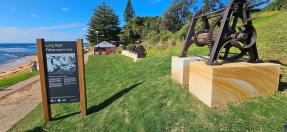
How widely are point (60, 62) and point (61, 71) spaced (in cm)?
21

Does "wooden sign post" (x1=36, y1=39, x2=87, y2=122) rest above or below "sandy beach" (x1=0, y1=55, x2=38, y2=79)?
above

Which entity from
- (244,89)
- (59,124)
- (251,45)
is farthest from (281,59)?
(59,124)

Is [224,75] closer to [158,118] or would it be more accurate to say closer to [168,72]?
[158,118]

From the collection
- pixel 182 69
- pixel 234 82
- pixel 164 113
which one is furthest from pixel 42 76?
pixel 234 82

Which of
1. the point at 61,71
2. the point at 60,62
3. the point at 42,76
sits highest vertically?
the point at 60,62

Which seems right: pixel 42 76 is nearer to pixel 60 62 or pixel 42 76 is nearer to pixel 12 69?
pixel 60 62

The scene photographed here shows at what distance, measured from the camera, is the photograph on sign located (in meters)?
3.48

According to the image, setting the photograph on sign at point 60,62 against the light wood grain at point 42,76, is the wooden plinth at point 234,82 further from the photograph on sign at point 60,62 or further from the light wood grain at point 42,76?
the light wood grain at point 42,76

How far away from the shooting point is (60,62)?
349 centimetres

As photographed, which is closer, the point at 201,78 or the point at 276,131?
the point at 276,131

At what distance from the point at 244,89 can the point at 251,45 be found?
87 centimetres

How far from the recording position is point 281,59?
4.15m

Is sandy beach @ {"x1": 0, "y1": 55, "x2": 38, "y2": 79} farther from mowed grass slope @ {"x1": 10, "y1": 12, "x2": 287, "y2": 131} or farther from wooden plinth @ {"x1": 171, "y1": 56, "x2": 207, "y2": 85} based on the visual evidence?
wooden plinth @ {"x1": 171, "y1": 56, "x2": 207, "y2": 85}

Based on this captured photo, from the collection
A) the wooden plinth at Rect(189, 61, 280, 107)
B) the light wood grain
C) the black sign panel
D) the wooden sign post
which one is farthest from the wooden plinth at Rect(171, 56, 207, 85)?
the light wood grain
